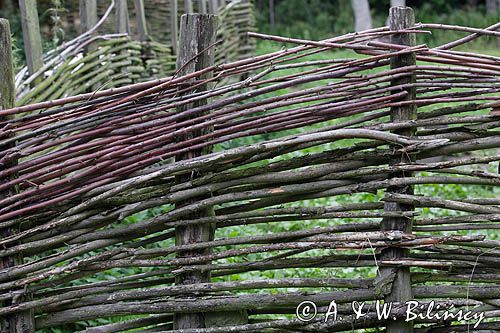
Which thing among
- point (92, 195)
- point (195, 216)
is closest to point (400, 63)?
point (195, 216)

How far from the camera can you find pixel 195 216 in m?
2.88

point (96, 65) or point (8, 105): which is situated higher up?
point (96, 65)

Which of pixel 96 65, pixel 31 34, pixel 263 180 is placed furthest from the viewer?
pixel 96 65

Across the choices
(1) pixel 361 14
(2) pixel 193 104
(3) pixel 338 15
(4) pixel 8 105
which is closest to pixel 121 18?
(4) pixel 8 105

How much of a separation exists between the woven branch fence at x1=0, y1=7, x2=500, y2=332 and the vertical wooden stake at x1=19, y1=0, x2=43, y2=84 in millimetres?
1788

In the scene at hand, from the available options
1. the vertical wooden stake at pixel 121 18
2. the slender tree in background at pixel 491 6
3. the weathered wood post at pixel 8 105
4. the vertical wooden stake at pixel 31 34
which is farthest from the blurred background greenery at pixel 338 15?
the weathered wood post at pixel 8 105

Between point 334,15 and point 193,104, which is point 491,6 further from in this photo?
point 193,104

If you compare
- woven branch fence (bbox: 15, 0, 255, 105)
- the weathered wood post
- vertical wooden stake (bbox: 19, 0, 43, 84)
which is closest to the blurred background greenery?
woven branch fence (bbox: 15, 0, 255, 105)

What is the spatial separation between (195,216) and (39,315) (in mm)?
727

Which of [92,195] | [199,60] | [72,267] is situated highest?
[199,60]

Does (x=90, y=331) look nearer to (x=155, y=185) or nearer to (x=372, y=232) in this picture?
(x=155, y=185)

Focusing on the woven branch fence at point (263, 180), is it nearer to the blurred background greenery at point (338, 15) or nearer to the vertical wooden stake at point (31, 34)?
the vertical wooden stake at point (31, 34)

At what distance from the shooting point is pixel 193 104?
2850 millimetres

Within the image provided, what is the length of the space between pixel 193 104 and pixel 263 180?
1.22 feet
